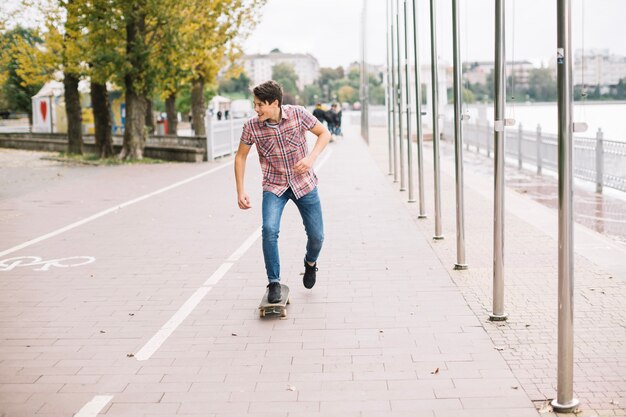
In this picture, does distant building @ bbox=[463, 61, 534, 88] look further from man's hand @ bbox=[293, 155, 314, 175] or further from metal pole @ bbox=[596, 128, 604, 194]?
metal pole @ bbox=[596, 128, 604, 194]

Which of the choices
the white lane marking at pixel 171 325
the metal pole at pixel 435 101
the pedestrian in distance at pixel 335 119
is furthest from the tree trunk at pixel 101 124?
the white lane marking at pixel 171 325

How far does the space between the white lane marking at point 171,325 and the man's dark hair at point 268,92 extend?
180 centimetres

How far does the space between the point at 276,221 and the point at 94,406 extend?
2387 millimetres

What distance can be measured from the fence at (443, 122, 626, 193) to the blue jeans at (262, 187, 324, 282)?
364 cm

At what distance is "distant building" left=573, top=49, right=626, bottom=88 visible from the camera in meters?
5.81

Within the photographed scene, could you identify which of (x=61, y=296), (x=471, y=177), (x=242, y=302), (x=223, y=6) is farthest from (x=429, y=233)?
(x=223, y=6)

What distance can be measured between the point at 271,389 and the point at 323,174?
1592 cm

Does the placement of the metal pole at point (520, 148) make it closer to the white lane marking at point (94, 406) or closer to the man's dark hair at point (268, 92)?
the man's dark hair at point (268, 92)

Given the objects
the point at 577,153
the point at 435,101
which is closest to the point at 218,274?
the point at 435,101

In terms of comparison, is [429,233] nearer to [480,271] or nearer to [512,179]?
[480,271]

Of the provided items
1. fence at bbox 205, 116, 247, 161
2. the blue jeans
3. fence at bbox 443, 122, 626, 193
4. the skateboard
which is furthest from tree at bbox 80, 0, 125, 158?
the skateboard

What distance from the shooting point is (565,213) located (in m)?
4.53

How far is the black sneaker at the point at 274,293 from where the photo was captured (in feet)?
21.5

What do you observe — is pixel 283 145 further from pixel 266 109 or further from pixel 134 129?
pixel 134 129
